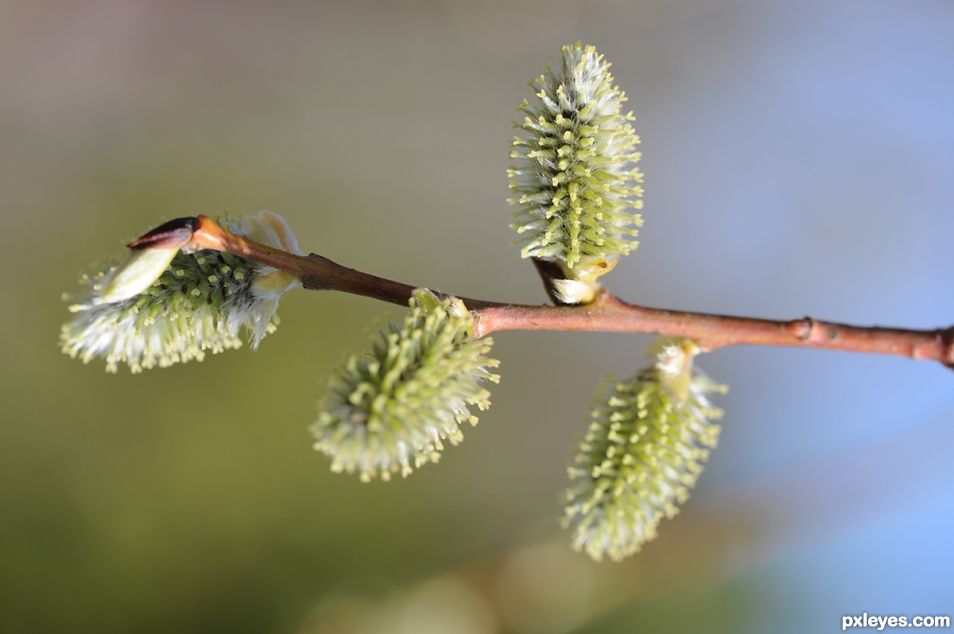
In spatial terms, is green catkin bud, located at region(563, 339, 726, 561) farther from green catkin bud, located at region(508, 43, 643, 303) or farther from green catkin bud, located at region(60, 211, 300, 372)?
green catkin bud, located at region(60, 211, 300, 372)

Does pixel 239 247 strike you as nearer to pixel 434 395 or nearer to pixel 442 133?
pixel 434 395

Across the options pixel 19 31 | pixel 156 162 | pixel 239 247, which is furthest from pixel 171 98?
pixel 239 247

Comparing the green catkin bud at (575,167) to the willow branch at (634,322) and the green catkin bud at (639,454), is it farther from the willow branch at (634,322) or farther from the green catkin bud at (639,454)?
the green catkin bud at (639,454)

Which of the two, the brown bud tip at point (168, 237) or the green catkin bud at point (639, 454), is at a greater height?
the brown bud tip at point (168, 237)

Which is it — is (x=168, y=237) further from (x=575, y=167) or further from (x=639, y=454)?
(x=639, y=454)

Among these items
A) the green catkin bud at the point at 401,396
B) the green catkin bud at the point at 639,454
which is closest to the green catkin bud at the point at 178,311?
the green catkin bud at the point at 401,396

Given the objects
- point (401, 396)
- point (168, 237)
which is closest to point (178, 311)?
point (168, 237)
